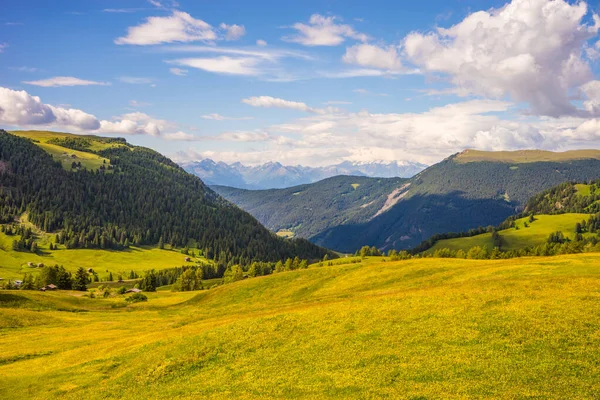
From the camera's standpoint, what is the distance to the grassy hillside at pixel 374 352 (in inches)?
1108

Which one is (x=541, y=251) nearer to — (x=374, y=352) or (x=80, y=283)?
(x=374, y=352)

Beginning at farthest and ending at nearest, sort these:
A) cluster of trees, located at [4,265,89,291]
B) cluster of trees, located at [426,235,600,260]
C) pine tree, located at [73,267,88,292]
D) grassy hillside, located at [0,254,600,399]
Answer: pine tree, located at [73,267,88,292], cluster of trees, located at [4,265,89,291], cluster of trees, located at [426,235,600,260], grassy hillside, located at [0,254,600,399]

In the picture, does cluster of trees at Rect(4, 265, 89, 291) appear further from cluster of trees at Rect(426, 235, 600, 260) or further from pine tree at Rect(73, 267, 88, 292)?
cluster of trees at Rect(426, 235, 600, 260)

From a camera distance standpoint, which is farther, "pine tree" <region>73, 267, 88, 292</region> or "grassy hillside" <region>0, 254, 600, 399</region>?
"pine tree" <region>73, 267, 88, 292</region>

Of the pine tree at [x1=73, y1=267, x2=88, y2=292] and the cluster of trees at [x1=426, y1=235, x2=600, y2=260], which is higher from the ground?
the cluster of trees at [x1=426, y1=235, x2=600, y2=260]

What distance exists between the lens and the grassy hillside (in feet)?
92.3

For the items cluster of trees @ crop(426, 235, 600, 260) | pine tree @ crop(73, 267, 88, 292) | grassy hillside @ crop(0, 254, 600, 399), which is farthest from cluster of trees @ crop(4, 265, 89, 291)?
cluster of trees @ crop(426, 235, 600, 260)

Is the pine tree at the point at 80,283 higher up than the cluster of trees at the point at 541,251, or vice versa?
the cluster of trees at the point at 541,251

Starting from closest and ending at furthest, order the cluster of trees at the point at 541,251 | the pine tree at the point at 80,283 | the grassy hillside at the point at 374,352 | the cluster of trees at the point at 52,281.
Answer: the grassy hillside at the point at 374,352, the cluster of trees at the point at 541,251, the cluster of trees at the point at 52,281, the pine tree at the point at 80,283

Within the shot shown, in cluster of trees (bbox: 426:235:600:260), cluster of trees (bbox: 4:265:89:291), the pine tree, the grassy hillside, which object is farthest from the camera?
the pine tree

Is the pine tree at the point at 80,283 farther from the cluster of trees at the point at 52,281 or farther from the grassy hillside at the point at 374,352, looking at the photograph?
the grassy hillside at the point at 374,352

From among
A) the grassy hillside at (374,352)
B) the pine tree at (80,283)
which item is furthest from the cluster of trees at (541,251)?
the pine tree at (80,283)

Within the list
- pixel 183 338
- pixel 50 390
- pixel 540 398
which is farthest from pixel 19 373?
pixel 540 398

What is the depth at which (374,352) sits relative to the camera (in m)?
35.3
